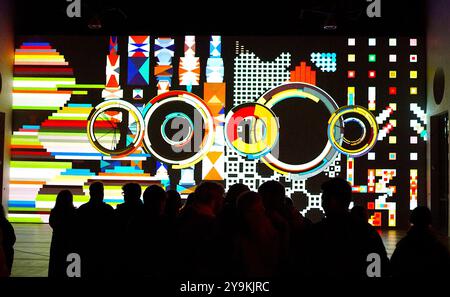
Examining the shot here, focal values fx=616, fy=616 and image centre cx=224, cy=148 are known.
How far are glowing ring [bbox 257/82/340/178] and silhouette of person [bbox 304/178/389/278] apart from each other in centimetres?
771

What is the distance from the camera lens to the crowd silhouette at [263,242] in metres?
3.30

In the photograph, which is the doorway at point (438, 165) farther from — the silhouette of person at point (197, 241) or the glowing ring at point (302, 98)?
the silhouette of person at point (197, 241)

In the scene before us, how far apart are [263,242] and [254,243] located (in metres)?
0.05

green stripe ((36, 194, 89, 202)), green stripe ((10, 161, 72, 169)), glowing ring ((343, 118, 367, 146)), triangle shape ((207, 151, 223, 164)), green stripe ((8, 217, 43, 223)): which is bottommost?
green stripe ((8, 217, 43, 223))

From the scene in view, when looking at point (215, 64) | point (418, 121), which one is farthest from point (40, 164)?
point (418, 121)

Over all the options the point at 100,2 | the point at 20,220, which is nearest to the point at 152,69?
the point at 100,2

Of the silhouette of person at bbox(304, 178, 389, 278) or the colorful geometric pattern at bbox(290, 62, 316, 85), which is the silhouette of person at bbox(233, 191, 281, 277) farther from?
the colorful geometric pattern at bbox(290, 62, 316, 85)

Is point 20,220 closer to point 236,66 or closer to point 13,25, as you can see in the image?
point 13,25

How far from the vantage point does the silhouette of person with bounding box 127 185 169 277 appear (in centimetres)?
380

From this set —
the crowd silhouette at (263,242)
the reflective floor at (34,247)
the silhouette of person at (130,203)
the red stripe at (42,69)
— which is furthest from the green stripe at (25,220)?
the crowd silhouette at (263,242)

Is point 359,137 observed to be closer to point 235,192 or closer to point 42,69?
point 42,69

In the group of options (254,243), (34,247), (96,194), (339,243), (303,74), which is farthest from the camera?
(303,74)

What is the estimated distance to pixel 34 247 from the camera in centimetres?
854

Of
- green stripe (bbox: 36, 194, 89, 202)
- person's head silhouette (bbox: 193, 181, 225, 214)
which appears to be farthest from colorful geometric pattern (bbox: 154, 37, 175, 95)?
person's head silhouette (bbox: 193, 181, 225, 214)
